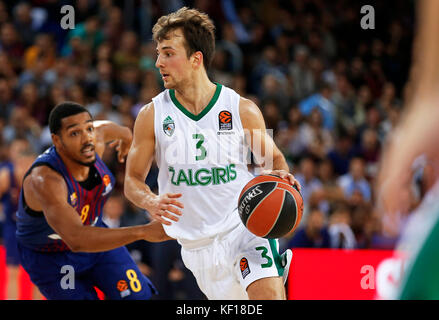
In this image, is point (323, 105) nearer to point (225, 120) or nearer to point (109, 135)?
point (109, 135)

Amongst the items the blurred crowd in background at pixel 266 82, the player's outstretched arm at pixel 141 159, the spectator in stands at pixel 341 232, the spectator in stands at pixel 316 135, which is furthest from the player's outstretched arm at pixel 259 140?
the spectator in stands at pixel 316 135

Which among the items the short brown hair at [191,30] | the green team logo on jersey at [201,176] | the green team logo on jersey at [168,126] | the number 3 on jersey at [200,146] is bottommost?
the green team logo on jersey at [201,176]

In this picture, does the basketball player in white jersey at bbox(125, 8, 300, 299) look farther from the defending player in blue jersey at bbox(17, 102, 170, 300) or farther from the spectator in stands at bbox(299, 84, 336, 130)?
the spectator in stands at bbox(299, 84, 336, 130)

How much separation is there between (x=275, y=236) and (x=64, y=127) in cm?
192

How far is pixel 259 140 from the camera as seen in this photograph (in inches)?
171

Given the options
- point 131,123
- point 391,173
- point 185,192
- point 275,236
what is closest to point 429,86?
point 391,173

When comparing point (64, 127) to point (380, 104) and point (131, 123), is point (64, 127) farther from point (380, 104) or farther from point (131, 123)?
point (380, 104)

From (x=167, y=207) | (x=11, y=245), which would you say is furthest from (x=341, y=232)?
(x=167, y=207)

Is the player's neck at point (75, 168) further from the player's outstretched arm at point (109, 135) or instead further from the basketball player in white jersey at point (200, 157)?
the basketball player in white jersey at point (200, 157)

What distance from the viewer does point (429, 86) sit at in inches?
57.4

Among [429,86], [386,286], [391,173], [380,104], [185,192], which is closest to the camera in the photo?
[429,86]

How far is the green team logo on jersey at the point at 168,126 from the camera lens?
4.39 meters

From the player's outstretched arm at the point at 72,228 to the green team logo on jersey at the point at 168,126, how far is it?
64cm

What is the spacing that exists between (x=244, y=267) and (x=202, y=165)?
2.41ft
